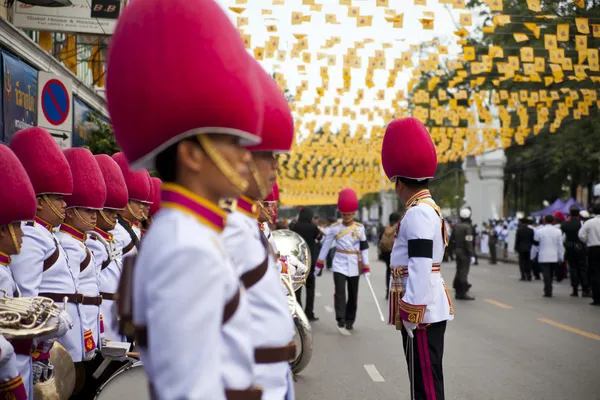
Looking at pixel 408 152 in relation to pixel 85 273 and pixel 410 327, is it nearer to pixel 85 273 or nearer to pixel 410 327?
pixel 410 327

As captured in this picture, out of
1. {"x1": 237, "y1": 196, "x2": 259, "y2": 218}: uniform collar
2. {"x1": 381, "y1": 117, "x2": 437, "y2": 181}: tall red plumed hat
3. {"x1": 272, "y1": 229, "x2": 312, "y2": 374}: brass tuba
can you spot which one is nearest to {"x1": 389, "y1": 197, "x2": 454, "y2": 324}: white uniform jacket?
{"x1": 381, "y1": 117, "x2": 437, "y2": 181}: tall red plumed hat

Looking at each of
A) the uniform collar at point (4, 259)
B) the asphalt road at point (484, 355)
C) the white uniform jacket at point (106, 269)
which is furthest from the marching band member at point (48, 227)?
the asphalt road at point (484, 355)

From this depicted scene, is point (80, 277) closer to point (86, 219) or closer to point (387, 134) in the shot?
point (86, 219)

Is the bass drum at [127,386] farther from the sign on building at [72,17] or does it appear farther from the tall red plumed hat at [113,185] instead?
the sign on building at [72,17]

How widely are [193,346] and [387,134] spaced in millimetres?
4623

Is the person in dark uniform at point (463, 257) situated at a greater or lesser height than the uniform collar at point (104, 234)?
lesser

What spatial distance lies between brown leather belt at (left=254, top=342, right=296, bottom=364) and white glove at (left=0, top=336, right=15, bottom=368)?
5.71ft

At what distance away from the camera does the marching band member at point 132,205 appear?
8.31m

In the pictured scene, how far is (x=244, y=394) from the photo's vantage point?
2576mm

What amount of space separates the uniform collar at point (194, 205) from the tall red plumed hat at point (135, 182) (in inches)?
252

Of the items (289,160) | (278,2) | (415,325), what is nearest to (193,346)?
(415,325)

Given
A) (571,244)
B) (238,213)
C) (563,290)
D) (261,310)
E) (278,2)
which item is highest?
(278,2)

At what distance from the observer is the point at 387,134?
6.61 meters

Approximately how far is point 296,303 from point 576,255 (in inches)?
659
